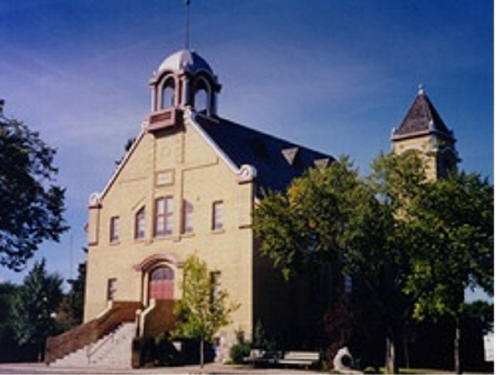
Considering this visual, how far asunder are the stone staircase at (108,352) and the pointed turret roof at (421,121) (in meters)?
18.2

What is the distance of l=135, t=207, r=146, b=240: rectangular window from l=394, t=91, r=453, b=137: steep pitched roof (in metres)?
14.6

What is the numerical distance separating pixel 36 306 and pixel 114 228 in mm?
7865

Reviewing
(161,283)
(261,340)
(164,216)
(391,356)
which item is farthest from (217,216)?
(391,356)

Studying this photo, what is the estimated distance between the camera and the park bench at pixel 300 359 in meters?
31.1

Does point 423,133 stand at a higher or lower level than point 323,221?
higher

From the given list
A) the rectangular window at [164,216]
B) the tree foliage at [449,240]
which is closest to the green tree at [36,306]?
the rectangular window at [164,216]

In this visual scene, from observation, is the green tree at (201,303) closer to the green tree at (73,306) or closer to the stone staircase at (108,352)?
the stone staircase at (108,352)

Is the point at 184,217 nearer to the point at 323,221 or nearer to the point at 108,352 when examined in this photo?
the point at 108,352

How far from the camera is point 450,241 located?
26.3 m

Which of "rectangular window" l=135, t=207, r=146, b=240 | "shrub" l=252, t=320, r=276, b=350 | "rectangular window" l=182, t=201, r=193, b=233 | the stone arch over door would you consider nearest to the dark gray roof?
"rectangular window" l=182, t=201, r=193, b=233

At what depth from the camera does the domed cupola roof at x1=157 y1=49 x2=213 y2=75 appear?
40219mm

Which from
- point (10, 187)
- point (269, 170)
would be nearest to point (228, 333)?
point (269, 170)

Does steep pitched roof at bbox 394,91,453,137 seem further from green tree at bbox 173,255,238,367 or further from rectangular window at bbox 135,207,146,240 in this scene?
green tree at bbox 173,255,238,367

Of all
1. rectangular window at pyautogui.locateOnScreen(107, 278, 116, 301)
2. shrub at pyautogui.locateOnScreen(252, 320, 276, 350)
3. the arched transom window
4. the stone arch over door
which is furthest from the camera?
rectangular window at pyautogui.locateOnScreen(107, 278, 116, 301)
